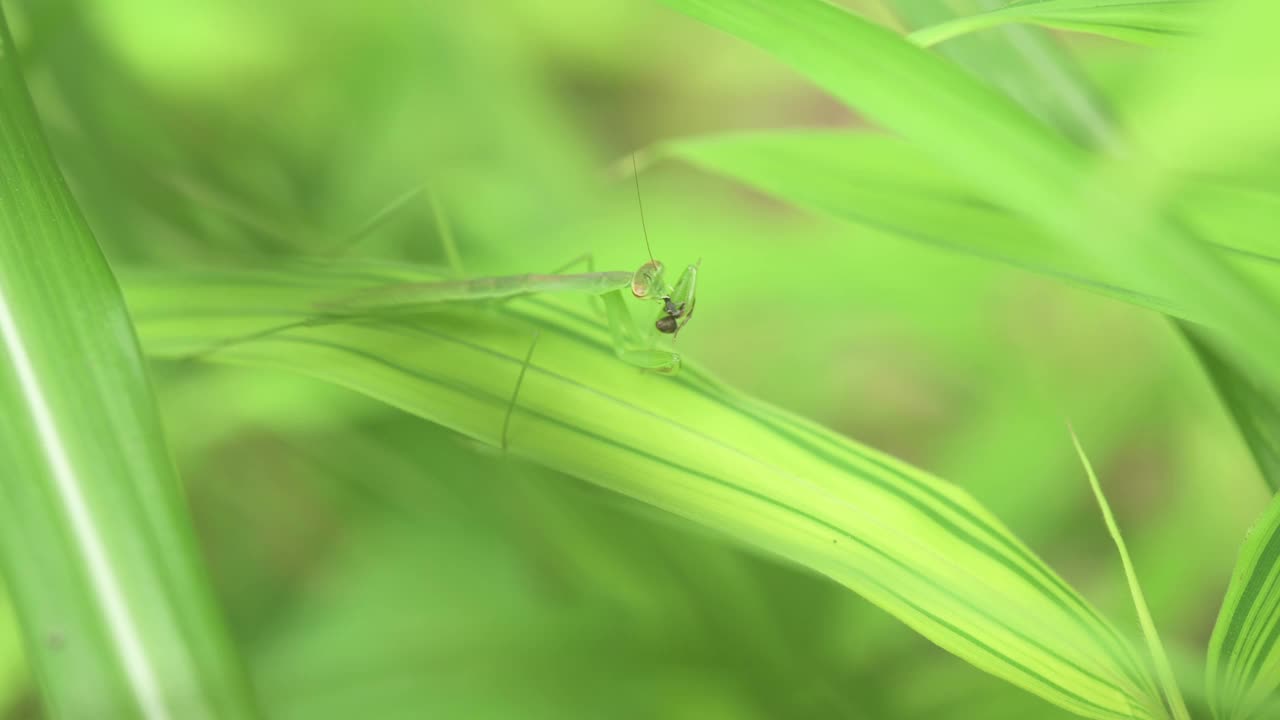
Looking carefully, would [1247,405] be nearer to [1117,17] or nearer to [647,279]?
[1117,17]

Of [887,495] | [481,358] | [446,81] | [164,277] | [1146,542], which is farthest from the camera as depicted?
[446,81]

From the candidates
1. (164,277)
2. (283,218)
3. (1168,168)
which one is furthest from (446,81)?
(1168,168)

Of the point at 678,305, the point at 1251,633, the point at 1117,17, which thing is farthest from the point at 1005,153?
the point at 678,305

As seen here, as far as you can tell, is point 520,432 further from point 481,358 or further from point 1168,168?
point 1168,168

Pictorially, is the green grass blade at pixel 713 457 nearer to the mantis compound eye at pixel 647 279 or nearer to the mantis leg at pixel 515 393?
the mantis leg at pixel 515 393

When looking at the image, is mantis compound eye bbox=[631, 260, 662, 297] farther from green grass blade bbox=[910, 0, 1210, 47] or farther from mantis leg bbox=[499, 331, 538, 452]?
green grass blade bbox=[910, 0, 1210, 47]

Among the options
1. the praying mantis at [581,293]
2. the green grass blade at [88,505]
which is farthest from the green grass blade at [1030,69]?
the green grass blade at [88,505]

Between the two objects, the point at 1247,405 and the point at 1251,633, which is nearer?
the point at 1251,633
